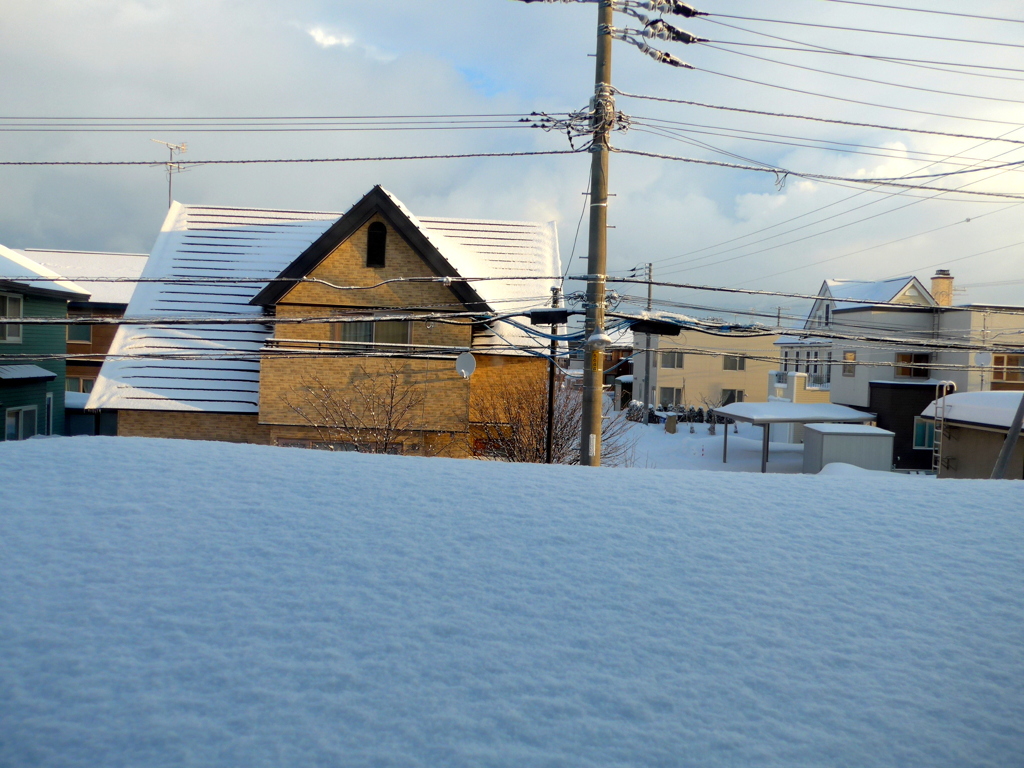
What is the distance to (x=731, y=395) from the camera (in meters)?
55.3

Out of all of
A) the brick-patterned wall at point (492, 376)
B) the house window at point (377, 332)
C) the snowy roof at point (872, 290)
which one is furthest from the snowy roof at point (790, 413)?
the house window at point (377, 332)

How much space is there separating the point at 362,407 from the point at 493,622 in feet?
51.1

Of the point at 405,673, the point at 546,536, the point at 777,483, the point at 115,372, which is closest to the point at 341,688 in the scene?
the point at 405,673

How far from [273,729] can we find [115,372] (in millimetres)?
19384

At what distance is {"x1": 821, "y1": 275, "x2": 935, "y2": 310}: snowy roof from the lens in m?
34.8

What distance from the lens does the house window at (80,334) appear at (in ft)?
113

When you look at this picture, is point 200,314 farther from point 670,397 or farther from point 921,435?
point 670,397

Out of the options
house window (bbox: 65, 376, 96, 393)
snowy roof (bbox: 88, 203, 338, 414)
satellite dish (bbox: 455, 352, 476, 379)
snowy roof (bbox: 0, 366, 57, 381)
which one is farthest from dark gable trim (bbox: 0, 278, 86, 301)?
satellite dish (bbox: 455, 352, 476, 379)

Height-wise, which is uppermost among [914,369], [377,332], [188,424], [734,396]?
[377,332]

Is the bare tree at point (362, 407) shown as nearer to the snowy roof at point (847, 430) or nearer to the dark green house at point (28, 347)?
the dark green house at point (28, 347)

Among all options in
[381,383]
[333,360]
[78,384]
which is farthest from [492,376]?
[78,384]

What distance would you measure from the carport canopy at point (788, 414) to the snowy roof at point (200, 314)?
822 inches

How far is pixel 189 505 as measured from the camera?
5.64 m

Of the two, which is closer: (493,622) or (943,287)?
(493,622)
